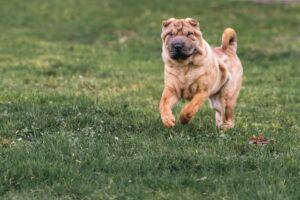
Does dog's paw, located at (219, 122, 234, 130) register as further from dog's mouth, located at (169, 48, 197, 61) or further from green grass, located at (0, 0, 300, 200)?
dog's mouth, located at (169, 48, 197, 61)

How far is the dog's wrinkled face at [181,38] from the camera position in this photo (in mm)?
7578

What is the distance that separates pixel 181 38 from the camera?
25.0 ft

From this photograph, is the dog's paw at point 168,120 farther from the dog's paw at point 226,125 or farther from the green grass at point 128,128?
the dog's paw at point 226,125

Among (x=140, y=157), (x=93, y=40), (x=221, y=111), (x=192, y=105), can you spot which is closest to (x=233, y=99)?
(x=221, y=111)

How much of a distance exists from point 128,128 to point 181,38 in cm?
137

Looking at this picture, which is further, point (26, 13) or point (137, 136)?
point (26, 13)

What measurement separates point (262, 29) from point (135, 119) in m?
11.7

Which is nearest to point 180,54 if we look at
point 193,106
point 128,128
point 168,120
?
point 193,106

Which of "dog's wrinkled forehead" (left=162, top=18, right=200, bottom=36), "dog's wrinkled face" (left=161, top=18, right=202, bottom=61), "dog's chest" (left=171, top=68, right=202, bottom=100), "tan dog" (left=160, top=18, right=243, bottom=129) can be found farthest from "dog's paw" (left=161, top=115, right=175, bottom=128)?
"dog's wrinkled forehead" (left=162, top=18, right=200, bottom=36)

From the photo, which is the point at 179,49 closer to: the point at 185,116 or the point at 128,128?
the point at 185,116

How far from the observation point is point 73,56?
625 inches

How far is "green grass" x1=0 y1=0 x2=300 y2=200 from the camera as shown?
20.4ft

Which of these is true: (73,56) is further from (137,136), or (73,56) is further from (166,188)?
(166,188)

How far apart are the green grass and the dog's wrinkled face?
3.06 feet
